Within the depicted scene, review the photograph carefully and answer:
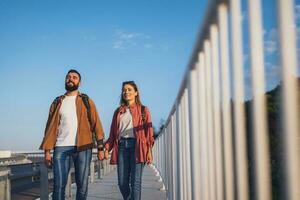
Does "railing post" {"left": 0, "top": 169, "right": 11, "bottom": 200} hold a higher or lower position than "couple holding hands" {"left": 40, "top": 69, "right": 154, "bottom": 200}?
lower

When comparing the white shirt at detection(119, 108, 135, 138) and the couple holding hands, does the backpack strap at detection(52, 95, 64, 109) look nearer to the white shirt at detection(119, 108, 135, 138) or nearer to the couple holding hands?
the couple holding hands

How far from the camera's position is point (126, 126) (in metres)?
5.98

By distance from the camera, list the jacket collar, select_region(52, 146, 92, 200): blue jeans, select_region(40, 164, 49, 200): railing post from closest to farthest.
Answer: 1. select_region(52, 146, 92, 200): blue jeans
2. the jacket collar
3. select_region(40, 164, 49, 200): railing post

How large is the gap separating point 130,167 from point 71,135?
0.79 meters

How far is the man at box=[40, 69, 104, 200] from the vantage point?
5645 mm

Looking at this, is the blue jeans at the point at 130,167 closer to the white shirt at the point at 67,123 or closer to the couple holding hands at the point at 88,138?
the couple holding hands at the point at 88,138

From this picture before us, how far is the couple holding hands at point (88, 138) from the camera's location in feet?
18.6

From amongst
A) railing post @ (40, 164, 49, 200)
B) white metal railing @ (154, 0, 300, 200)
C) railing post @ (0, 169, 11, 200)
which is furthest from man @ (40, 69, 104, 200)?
white metal railing @ (154, 0, 300, 200)

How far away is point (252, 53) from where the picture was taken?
63.1 inches

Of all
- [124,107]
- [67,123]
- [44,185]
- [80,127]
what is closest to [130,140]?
[124,107]

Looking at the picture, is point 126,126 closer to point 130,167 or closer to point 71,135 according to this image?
point 130,167

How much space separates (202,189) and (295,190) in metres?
1.66

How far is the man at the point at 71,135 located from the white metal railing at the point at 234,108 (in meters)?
2.56

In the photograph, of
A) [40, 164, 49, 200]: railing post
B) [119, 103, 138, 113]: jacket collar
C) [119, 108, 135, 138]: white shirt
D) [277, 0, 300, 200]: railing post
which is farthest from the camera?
[40, 164, 49, 200]: railing post
